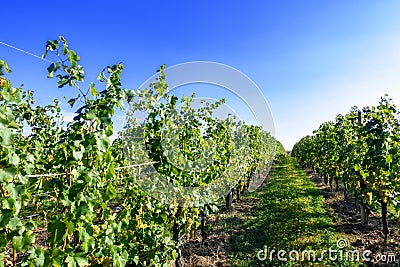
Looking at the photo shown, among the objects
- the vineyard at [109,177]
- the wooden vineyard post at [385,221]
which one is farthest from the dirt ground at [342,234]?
the vineyard at [109,177]

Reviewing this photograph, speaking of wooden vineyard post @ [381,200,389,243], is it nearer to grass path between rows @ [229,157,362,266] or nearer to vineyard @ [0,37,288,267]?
vineyard @ [0,37,288,267]

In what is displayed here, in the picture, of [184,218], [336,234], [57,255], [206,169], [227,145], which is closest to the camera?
[57,255]

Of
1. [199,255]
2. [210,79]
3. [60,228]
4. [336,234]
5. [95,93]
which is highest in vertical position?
[210,79]

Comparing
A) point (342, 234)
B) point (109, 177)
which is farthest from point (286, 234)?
point (109, 177)

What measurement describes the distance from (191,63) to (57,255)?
259cm

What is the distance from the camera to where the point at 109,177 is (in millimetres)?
2521

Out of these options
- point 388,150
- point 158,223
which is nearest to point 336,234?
point 388,150

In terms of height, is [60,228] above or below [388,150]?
below

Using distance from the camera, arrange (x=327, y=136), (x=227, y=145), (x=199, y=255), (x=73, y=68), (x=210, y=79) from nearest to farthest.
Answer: (x=73, y=68) → (x=210, y=79) → (x=199, y=255) → (x=227, y=145) → (x=327, y=136)

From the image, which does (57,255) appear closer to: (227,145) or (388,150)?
(388,150)

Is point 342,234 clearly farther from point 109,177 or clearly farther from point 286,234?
point 109,177

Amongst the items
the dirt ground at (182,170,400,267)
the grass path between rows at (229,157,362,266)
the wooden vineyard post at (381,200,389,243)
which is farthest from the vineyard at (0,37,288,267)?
the grass path between rows at (229,157,362,266)

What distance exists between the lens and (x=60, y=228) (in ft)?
7.09

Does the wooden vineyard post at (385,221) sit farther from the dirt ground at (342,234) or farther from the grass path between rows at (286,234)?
the grass path between rows at (286,234)
